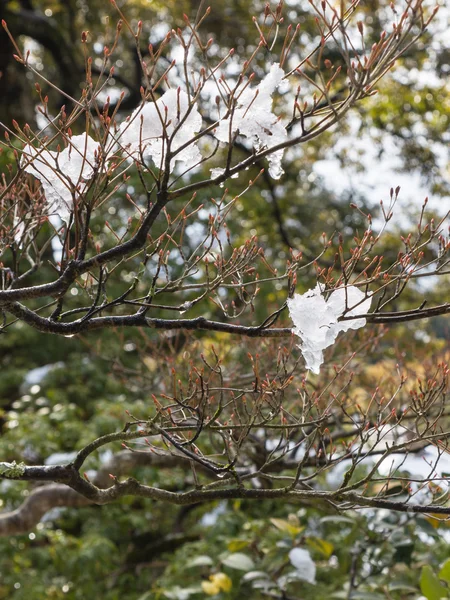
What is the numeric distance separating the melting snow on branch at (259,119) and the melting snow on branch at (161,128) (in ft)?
0.29

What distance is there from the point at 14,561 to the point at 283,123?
359 centimetres

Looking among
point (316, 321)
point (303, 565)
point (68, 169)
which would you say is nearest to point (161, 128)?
point (68, 169)

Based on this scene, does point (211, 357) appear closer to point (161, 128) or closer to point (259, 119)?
point (161, 128)

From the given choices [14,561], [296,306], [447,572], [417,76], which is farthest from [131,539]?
[417,76]

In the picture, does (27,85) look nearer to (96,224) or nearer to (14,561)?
(96,224)

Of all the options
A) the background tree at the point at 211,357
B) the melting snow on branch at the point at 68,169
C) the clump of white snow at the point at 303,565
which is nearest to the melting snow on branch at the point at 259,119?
the background tree at the point at 211,357

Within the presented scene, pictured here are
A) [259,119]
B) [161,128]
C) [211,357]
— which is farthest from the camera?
[211,357]

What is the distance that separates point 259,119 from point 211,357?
2027 mm

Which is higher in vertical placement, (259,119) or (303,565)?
(259,119)

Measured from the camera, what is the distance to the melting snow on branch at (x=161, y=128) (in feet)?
4.19

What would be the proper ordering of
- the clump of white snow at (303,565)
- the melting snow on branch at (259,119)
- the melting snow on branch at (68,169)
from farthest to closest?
the clump of white snow at (303,565) < the melting snow on branch at (68,169) < the melting snow on branch at (259,119)

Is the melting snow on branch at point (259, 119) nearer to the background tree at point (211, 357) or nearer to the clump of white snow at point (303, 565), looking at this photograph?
the background tree at point (211, 357)

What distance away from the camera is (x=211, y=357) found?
313cm

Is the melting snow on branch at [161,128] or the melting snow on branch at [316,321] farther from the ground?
the melting snow on branch at [161,128]
